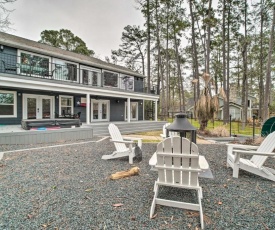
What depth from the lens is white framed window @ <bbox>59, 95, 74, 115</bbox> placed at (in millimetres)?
12641

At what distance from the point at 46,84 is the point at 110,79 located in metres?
6.79

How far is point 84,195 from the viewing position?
288 cm

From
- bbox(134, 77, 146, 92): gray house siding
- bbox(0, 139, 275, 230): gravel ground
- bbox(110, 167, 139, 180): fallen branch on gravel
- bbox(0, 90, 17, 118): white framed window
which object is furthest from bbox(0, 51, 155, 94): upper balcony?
bbox(110, 167, 139, 180): fallen branch on gravel

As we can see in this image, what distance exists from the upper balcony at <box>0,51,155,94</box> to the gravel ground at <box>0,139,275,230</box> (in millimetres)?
7921

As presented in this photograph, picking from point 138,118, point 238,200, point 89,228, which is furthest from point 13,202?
point 138,118

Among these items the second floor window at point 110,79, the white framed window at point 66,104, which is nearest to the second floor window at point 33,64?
the white framed window at point 66,104

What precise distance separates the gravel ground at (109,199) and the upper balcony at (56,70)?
7.92 metres

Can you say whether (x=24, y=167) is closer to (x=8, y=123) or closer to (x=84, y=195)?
(x=84, y=195)

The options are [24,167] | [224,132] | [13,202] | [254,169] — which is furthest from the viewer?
[224,132]

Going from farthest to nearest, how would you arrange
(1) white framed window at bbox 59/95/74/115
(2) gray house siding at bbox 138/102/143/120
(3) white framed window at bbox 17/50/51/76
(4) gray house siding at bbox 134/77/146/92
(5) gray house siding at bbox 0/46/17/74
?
(2) gray house siding at bbox 138/102/143/120, (4) gray house siding at bbox 134/77/146/92, (1) white framed window at bbox 59/95/74/115, (3) white framed window at bbox 17/50/51/76, (5) gray house siding at bbox 0/46/17/74

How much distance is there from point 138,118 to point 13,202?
15.7 meters

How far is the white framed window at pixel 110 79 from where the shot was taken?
15353 mm

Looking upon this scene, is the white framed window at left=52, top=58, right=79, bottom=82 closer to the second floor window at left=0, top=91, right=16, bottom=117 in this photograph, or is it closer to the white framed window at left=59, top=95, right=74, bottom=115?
the white framed window at left=59, top=95, right=74, bottom=115

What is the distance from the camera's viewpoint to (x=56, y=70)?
11.9 metres
